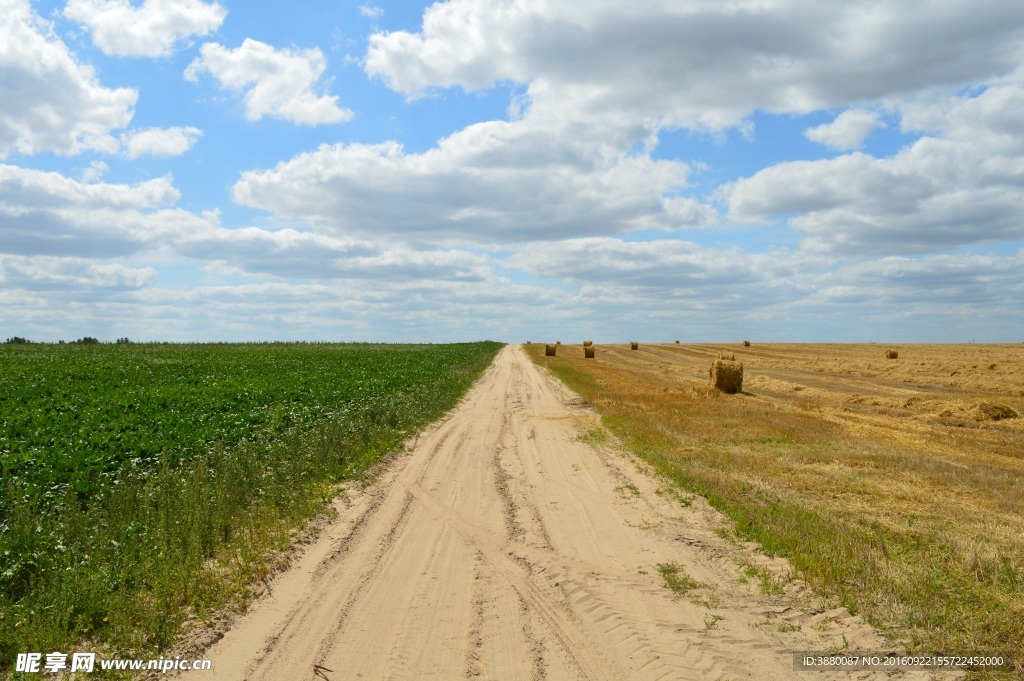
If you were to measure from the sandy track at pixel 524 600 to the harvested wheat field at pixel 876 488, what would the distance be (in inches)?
22.5

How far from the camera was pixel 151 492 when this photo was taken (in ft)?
30.8

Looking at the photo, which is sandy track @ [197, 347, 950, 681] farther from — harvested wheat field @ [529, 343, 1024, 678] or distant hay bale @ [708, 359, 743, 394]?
distant hay bale @ [708, 359, 743, 394]

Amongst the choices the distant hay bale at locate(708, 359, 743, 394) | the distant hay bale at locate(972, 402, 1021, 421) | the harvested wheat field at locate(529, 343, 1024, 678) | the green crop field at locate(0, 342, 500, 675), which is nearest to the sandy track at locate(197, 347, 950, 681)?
the harvested wheat field at locate(529, 343, 1024, 678)

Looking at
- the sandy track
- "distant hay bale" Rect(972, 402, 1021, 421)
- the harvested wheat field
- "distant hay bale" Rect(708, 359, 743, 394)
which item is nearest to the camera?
the sandy track

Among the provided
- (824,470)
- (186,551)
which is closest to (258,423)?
(186,551)

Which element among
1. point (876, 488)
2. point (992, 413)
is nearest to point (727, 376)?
point (992, 413)

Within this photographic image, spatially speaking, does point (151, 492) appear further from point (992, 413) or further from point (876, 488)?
point (992, 413)

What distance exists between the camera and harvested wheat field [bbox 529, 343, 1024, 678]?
6.44 meters

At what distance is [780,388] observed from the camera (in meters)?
29.7

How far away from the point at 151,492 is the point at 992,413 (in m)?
22.4

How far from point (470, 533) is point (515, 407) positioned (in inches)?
539

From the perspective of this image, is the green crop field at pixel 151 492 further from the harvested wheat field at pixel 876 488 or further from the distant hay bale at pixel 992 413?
the distant hay bale at pixel 992 413

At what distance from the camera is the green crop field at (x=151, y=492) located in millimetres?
6441

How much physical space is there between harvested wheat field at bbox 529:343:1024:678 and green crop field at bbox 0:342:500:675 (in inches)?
261
